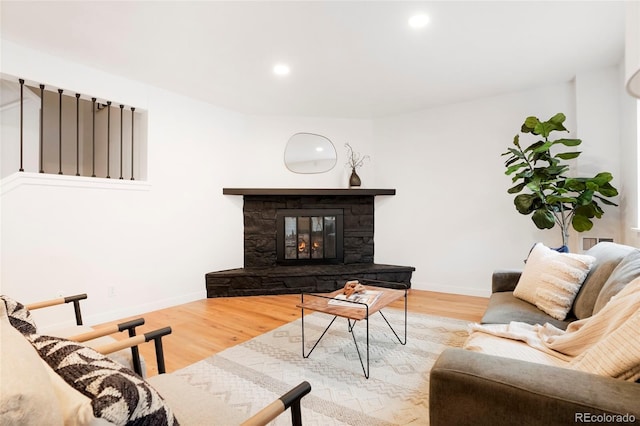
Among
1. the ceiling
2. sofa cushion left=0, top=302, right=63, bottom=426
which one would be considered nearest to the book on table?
sofa cushion left=0, top=302, right=63, bottom=426

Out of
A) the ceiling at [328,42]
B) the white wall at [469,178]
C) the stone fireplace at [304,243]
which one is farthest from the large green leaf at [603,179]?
the stone fireplace at [304,243]

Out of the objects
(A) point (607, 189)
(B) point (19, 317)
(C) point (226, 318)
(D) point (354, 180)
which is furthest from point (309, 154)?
(B) point (19, 317)

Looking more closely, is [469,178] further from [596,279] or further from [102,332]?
[102,332]

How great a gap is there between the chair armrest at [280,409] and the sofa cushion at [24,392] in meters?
0.46

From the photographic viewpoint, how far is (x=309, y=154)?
4711 mm

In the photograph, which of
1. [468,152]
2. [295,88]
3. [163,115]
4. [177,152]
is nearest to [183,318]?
[177,152]

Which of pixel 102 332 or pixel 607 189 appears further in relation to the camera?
pixel 607 189

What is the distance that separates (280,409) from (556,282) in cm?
188

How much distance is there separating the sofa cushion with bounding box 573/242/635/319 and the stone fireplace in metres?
2.49

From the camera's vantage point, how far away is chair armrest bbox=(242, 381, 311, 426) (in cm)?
86

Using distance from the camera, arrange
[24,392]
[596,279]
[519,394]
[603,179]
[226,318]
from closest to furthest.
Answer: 1. [24,392]
2. [519,394]
3. [596,279]
4. [603,179]
5. [226,318]

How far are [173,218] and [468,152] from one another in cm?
374

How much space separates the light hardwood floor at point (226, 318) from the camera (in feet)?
8.13

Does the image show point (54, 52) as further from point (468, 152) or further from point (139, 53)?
point (468, 152)
